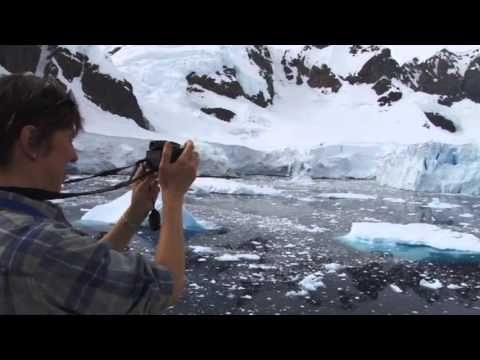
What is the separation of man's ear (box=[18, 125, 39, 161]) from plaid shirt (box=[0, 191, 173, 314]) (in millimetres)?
45

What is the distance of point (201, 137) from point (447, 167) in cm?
717

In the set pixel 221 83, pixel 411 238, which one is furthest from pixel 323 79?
pixel 411 238

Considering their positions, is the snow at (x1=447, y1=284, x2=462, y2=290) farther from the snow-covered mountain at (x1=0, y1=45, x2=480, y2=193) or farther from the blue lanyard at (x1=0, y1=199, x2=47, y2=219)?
the snow-covered mountain at (x1=0, y1=45, x2=480, y2=193)

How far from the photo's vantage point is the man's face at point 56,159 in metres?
0.48

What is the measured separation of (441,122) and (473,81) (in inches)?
108

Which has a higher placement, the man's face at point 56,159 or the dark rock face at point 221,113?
the dark rock face at point 221,113

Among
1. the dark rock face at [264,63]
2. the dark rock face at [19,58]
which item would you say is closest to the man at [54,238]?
the dark rock face at [19,58]

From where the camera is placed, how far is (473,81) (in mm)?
19266

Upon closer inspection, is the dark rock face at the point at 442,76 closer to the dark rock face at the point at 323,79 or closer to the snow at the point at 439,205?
the dark rock face at the point at 323,79

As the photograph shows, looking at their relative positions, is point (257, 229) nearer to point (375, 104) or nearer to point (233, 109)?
point (233, 109)

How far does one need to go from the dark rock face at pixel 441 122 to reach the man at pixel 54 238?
19437 millimetres

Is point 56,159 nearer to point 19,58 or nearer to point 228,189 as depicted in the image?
point 228,189
